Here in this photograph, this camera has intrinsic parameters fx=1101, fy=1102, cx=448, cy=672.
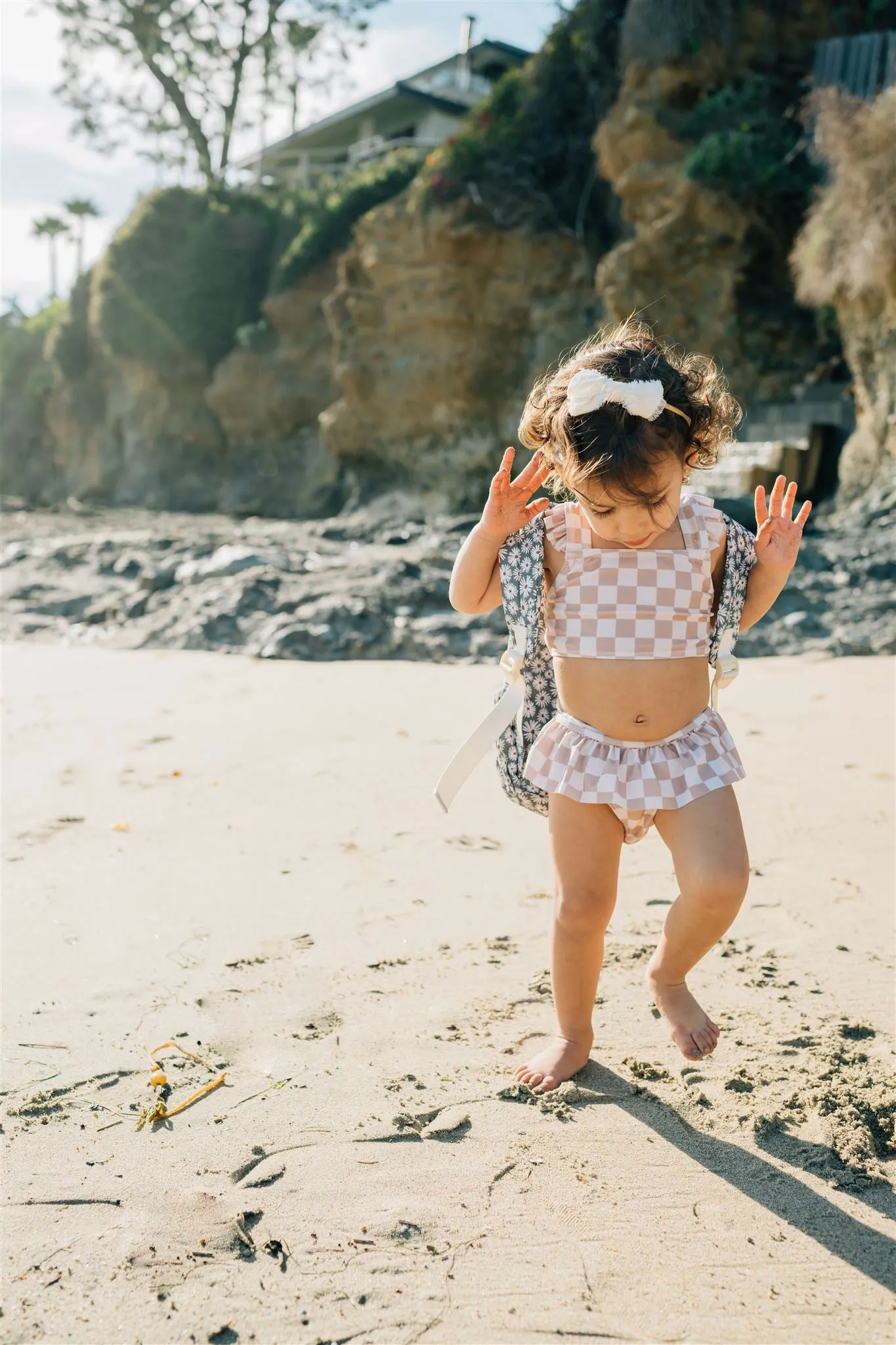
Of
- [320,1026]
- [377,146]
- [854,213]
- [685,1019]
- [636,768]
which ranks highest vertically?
[377,146]

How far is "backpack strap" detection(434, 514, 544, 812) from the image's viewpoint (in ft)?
7.87

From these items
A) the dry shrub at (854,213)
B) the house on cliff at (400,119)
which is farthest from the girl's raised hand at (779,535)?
the house on cliff at (400,119)

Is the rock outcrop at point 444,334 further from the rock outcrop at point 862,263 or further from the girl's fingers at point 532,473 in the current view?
the girl's fingers at point 532,473

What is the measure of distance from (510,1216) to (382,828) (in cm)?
202

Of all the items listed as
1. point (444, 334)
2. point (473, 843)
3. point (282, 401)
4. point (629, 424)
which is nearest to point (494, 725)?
point (629, 424)

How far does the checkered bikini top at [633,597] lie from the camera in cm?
239

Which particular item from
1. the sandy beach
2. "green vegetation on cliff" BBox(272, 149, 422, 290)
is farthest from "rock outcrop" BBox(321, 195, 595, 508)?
the sandy beach

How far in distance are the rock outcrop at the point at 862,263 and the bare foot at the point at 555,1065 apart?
8958 mm

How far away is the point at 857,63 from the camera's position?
13727mm

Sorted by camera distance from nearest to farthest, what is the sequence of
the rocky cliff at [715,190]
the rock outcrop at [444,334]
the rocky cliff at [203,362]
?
the rocky cliff at [715,190] → the rock outcrop at [444,334] → the rocky cliff at [203,362]

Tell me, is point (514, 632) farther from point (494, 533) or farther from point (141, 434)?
point (141, 434)

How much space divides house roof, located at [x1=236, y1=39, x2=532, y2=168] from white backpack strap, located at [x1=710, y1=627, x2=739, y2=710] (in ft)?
78.8

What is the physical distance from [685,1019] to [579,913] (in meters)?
0.31

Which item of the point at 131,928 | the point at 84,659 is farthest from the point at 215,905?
the point at 84,659
